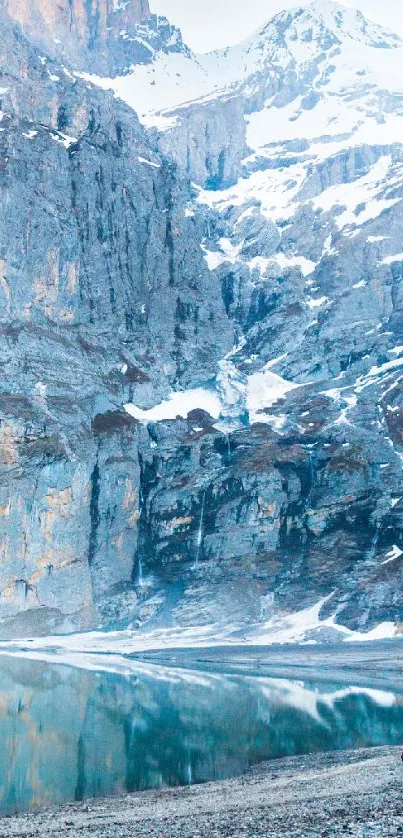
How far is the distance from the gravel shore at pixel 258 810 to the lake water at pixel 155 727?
4352mm

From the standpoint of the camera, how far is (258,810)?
182 feet

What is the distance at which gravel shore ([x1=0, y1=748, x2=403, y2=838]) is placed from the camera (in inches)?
1903

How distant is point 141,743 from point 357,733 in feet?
64.2

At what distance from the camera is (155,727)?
92812 mm

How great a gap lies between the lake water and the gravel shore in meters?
4.35

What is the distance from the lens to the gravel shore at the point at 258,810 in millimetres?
48344

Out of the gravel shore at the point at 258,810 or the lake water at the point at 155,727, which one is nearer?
the gravel shore at the point at 258,810

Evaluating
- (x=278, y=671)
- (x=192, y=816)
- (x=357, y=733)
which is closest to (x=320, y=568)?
(x=278, y=671)

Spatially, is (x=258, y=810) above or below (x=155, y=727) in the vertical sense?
above

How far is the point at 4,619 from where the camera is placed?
617 feet

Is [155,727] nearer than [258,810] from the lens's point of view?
No

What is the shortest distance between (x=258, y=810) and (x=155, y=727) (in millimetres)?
38681

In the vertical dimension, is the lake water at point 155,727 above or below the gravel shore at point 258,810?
below

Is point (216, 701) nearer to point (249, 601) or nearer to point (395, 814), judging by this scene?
point (395, 814)
